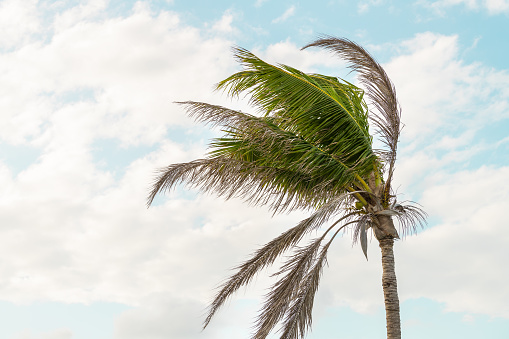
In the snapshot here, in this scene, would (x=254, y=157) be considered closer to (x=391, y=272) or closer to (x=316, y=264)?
(x=316, y=264)

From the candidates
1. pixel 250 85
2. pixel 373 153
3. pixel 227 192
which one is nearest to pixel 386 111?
pixel 373 153

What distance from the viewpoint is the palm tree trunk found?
10633 millimetres

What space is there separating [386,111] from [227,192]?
10.9ft

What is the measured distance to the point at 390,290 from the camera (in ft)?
35.4

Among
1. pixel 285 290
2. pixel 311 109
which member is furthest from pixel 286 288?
pixel 311 109

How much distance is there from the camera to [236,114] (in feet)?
36.5

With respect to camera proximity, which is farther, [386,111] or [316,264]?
[386,111]

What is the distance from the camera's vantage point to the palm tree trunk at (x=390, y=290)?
1063cm

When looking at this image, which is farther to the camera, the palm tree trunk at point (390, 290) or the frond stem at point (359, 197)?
the frond stem at point (359, 197)

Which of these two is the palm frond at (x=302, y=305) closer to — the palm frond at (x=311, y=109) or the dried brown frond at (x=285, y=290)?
the dried brown frond at (x=285, y=290)

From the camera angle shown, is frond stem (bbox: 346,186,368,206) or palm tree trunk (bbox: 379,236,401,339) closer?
palm tree trunk (bbox: 379,236,401,339)

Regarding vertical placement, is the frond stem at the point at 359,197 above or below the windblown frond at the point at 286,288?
above

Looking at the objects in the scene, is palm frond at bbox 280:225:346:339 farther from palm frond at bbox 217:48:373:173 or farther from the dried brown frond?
palm frond at bbox 217:48:373:173

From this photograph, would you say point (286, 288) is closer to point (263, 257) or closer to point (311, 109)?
point (263, 257)
